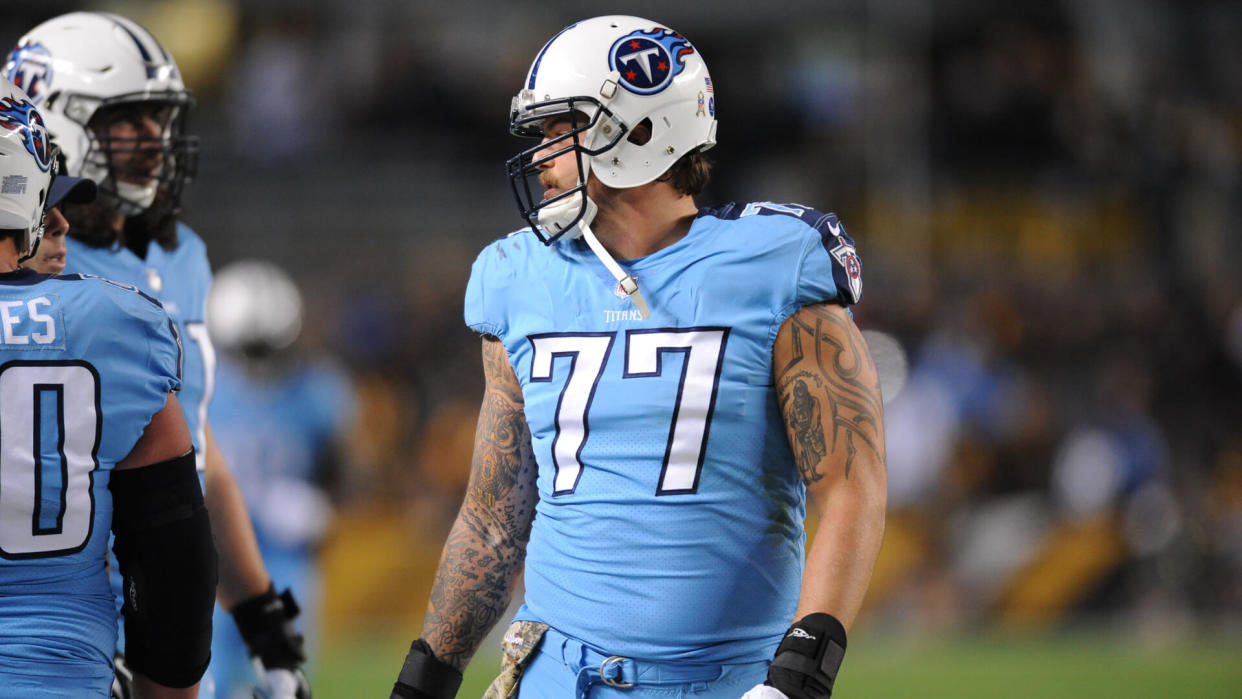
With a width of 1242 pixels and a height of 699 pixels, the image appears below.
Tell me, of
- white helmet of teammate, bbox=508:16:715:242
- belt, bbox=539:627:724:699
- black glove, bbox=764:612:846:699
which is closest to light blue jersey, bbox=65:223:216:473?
white helmet of teammate, bbox=508:16:715:242

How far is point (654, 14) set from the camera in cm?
1362

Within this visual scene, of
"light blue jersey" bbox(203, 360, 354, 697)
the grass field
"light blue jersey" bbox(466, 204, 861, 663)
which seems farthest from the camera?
the grass field

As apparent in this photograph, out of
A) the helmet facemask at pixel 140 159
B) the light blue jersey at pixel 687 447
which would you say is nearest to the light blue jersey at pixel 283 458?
the helmet facemask at pixel 140 159

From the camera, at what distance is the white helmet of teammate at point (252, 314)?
6707 mm

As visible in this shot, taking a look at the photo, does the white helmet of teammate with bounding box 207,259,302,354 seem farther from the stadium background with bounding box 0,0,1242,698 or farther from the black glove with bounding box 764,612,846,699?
the black glove with bounding box 764,612,846,699

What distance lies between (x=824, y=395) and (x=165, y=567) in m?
1.25

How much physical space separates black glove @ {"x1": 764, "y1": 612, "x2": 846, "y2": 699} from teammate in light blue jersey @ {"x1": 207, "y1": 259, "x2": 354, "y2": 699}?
3.98m

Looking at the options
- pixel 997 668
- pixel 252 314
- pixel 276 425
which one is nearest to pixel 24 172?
pixel 252 314

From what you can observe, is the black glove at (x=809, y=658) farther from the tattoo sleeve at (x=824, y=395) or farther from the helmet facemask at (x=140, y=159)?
the helmet facemask at (x=140, y=159)

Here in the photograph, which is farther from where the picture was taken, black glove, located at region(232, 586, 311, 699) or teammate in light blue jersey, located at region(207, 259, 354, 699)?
teammate in light blue jersey, located at region(207, 259, 354, 699)

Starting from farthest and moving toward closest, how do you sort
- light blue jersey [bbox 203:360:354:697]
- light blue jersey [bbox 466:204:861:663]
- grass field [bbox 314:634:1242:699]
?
grass field [bbox 314:634:1242:699]
light blue jersey [bbox 203:360:354:697]
light blue jersey [bbox 466:204:861:663]

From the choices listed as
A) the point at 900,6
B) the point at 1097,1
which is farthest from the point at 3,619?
the point at 1097,1

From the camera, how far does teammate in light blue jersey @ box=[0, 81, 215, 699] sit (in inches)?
93.9

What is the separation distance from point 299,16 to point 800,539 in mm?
11285
